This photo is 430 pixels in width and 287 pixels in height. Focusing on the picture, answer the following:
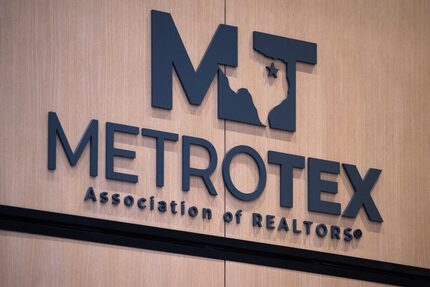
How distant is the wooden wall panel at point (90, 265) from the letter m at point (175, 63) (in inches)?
29.0

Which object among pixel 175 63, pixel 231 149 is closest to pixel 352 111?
pixel 231 149

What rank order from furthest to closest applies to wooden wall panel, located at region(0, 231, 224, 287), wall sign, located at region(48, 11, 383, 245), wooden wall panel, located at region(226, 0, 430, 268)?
wooden wall panel, located at region(226, 0, 430, 268) < wall sign, located at region(48, 11, 383, 245) < wooden wall panel, located at region(0, 231, 224, 287)

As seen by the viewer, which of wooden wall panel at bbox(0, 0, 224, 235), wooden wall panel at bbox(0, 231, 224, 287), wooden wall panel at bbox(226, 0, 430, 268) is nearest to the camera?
wooden wall panel at bbox(0, 231, 224, 287)

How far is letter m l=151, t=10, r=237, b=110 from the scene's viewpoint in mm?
5305

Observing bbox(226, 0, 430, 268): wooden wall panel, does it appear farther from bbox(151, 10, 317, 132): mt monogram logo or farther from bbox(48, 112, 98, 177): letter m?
bbox(48, 112, 98, 177): letter m

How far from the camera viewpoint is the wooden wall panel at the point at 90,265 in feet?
15.9

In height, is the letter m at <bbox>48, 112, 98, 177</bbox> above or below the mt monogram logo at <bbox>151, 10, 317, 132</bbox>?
below

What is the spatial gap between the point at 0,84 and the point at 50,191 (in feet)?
1.73

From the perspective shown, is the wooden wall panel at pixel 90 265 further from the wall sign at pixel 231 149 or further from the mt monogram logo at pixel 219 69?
the mt monogram logo at pixel 219 69

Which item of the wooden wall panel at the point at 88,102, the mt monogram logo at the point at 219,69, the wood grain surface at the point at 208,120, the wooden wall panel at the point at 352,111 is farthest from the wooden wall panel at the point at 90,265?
the mt monogram logo at the point at 219,69

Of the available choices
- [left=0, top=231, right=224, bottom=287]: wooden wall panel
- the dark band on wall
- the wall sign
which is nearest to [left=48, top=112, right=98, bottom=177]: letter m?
the wall sign

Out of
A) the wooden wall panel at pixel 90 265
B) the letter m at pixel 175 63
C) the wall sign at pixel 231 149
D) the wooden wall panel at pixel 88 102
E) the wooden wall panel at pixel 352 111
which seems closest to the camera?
the wooden wall panel at pixel 90 265

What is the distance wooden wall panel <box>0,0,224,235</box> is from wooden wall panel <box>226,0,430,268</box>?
0.23m

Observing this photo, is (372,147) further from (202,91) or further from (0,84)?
(0,84)
